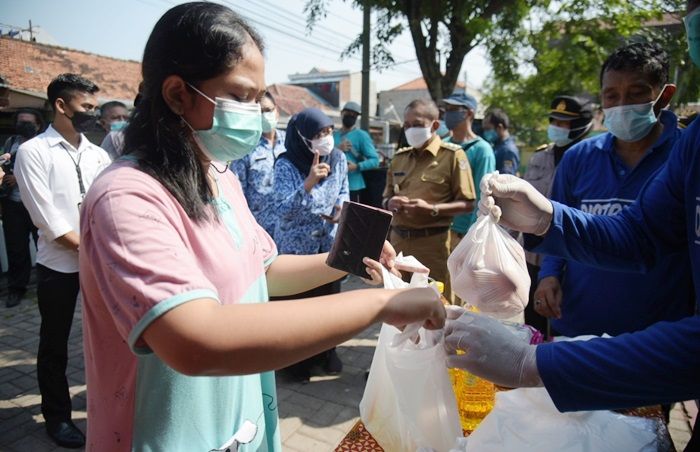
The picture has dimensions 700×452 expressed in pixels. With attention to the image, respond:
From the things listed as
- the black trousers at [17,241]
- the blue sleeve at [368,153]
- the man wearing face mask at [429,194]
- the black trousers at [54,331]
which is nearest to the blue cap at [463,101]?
the man wearing face mask at [429,194]

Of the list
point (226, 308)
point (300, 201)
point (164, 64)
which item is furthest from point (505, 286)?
point (300, 201)

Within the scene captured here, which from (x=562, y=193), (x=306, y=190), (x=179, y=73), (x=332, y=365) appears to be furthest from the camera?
(x=332, y=365)

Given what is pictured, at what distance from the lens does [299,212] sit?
341 cm

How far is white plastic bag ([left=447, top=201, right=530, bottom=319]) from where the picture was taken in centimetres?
148

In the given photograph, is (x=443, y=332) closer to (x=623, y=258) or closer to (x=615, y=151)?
(x=623, y=258)

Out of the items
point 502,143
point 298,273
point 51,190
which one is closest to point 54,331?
point 51,190

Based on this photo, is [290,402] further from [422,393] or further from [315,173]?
[422,393]

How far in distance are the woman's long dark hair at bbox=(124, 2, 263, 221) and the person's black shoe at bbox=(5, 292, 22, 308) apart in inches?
211

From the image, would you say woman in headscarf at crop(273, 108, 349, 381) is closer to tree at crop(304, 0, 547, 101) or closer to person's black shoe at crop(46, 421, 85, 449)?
person's black shoe at crop(46, 421, 85, 449)

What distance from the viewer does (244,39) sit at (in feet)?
3.51

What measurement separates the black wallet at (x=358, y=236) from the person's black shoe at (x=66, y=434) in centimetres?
237

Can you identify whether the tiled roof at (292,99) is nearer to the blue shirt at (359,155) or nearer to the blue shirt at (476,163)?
the blue shirt at (359,155)

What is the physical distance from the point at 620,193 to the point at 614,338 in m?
1.28

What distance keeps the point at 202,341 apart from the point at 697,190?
1.45 m
